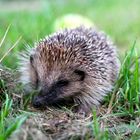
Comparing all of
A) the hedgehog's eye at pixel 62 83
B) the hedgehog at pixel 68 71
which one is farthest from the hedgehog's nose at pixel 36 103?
the hedgehog's eye at pixel 62 83

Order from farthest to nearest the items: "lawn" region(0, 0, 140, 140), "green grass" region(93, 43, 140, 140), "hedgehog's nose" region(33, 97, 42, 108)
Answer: "hedgehog's nose" region(33, 97, 42, 108) → "green grass" region(93, 43, 140, 140) → "lawn" region(0, 0, 140, 140)

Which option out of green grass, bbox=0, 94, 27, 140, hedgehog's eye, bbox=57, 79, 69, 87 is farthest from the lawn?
hedgehog's eye, bbox=57, 79, 69, 87

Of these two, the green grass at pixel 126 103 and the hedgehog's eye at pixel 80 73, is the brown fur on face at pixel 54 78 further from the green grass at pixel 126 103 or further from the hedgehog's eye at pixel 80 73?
the green grass at pixel 126 103

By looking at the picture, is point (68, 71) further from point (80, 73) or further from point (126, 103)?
point (126, 103)

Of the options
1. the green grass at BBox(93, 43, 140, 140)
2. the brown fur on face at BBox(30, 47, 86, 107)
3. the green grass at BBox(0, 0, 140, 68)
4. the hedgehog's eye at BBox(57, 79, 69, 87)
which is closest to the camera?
the green grass at BBox(93, 43, 140, 140)

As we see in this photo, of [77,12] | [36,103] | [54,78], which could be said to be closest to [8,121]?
[36,103]

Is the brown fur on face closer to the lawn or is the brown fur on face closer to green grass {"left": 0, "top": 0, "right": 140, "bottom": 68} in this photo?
the lawn

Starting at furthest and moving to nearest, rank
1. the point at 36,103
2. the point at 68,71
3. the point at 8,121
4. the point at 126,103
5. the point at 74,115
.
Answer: the point at 68,71 < the point at 126,103 < the point at 36,103 < the point at 74,115 < the point at 8,121

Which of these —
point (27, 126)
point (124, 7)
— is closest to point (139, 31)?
point (124, 7)
